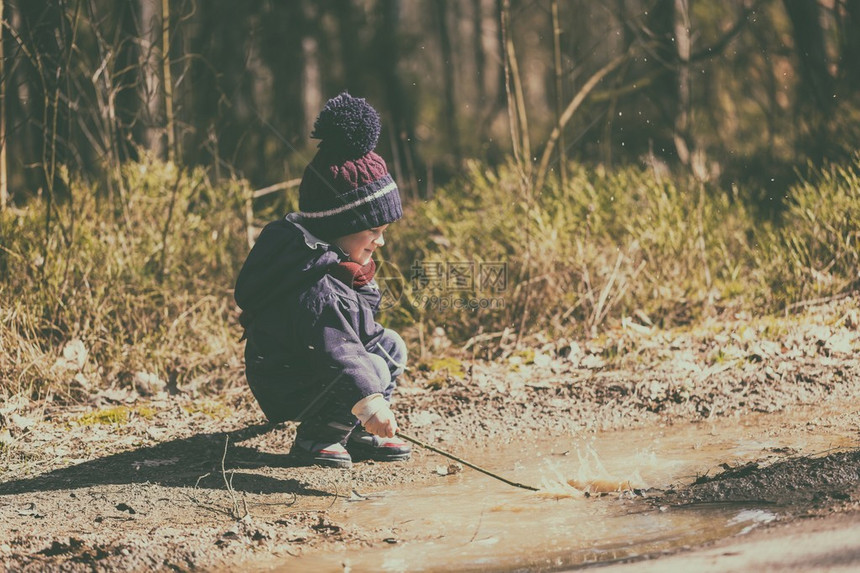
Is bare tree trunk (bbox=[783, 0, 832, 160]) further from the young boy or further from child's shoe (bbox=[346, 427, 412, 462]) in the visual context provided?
child's shoe (bbox=[346, 427, 412, 462])


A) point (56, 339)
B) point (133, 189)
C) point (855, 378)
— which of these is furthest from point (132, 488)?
point (855, 378)

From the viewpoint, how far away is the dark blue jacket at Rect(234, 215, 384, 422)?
11.3 ft

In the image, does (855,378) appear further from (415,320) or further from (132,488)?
(132,488)

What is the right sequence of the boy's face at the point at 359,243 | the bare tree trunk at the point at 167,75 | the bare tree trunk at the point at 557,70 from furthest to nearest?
the bare tree trunk at the point at 557,70 < the bare tree trunk at the point at 167,75 < the boy's face at the point at 359,243

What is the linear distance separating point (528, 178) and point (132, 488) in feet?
9.58

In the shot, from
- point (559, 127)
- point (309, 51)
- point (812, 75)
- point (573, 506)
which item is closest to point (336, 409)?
point (573, 506)

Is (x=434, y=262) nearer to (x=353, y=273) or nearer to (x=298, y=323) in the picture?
(x=353, y=273)

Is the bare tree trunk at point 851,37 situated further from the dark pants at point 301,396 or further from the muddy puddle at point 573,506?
the dark pants at point 301,396

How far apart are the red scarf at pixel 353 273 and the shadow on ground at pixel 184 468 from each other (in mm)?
764

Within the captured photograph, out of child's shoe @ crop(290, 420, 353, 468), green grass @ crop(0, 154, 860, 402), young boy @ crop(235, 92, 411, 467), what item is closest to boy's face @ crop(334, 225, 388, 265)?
young boy @ crop(235, 92, 411, 467)

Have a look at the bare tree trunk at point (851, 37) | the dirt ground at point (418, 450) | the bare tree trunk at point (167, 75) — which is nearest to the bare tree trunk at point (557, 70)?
the dirt ground at point (418, 450)

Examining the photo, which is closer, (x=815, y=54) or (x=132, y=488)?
(x=132, y=488)

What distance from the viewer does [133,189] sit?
5660 millimetres

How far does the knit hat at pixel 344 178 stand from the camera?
3.57 meters
